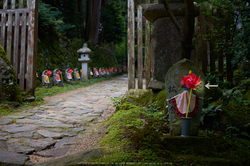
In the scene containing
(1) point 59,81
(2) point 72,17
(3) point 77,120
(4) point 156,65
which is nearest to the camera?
(4) point 156,65

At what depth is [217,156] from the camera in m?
2.02

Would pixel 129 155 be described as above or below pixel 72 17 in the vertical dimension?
below

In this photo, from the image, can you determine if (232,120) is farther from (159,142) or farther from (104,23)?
(104,23)

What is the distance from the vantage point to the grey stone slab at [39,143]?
9.55 ft

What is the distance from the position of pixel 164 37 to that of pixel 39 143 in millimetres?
3017

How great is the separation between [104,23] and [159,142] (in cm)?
2116

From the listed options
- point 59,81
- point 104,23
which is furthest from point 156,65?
point 104,23

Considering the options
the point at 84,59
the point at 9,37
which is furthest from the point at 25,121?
the point at 84,59

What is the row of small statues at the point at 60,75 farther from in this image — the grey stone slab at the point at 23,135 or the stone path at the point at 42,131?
the grey stone slab at the point at 23,135

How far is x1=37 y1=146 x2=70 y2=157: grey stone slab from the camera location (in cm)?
268

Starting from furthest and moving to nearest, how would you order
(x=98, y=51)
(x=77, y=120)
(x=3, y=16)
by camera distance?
(x=98, y=51) < (x=3, y=16) < (x=77, y=120)

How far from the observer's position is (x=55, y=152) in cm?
278

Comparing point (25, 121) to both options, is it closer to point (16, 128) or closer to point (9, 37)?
point (16, 128)

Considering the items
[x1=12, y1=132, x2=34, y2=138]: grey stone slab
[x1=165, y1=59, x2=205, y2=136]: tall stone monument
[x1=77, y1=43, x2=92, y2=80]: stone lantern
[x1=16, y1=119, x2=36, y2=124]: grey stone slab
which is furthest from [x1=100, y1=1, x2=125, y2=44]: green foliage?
[x1=165, y1=59, x2=205, y2=136]: tall stone monument
